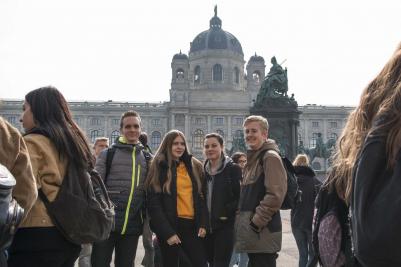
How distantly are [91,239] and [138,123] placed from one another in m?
2.11

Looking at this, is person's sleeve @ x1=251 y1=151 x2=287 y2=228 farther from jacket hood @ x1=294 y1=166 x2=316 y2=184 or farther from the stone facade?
the stone facade

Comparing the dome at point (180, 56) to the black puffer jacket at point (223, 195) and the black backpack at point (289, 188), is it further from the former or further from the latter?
the black backpack at point (289, 188)

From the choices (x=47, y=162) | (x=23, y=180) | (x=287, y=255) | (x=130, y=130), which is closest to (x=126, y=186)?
(x=130, y=130)

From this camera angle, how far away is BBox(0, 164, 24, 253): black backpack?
1.97 m

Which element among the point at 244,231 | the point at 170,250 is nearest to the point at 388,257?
the point at 244,231

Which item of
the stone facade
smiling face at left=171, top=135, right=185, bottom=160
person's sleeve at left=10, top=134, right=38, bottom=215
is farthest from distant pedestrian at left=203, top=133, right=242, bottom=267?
the stone facade

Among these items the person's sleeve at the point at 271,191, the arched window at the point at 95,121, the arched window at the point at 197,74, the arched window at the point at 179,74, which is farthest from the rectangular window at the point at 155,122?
the person's sleeve at the point at 271,191

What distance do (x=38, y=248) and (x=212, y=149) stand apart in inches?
97.7

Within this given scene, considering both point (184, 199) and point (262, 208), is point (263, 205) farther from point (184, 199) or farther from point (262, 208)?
point (184, 199)

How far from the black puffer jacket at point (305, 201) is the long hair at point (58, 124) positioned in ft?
12.4

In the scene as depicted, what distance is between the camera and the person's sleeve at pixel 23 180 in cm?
239

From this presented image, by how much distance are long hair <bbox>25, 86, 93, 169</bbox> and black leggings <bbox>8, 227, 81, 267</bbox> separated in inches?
17.2

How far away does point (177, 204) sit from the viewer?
15.3ft

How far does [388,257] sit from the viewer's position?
154cm
